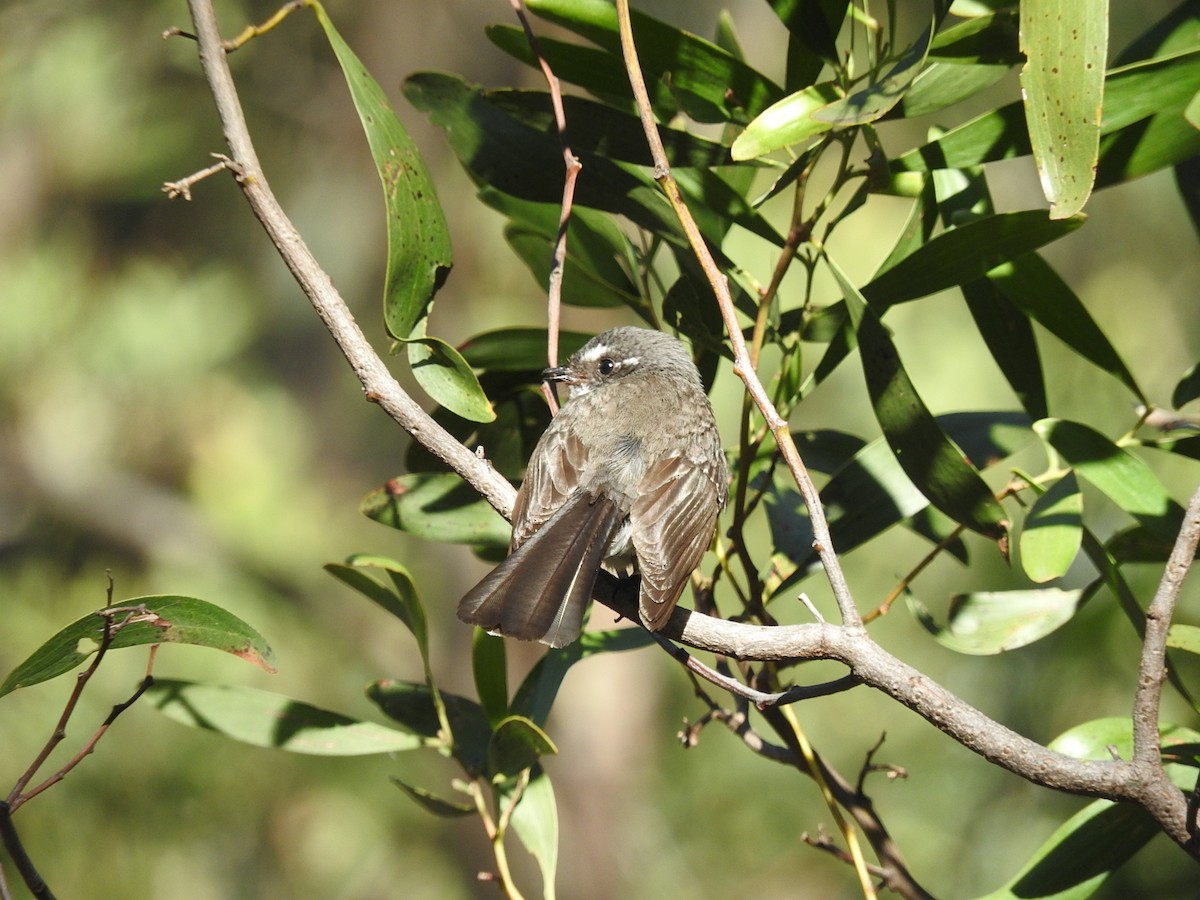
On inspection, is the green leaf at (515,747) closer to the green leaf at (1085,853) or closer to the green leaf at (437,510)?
the green leaf at (437,510)

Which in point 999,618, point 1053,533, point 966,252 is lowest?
point 999,618

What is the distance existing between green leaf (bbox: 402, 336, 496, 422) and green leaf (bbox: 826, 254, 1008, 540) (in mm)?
699

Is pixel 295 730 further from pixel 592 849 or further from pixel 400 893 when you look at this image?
pixel 592 849

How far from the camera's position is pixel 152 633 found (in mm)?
1792

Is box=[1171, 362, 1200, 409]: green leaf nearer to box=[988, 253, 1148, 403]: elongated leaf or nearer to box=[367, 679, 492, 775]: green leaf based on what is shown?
box=[988, 253, 1148, 403]: elongated leaf

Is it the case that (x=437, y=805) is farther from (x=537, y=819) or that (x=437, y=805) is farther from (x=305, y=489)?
(x=305, y=489)

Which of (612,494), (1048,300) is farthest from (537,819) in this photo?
(1048,300)

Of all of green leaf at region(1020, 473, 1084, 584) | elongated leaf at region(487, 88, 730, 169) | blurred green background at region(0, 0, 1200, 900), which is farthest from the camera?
blurred green background at region(0, 0, 1200, 900)

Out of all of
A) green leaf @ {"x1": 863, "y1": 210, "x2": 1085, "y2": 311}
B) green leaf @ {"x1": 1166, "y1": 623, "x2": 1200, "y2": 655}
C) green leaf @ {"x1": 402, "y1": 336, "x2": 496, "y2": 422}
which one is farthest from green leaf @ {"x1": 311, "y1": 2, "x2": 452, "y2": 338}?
green leaf @ {"x1": 1166, "y1": 623, "x2": 1200, "y2": 655}

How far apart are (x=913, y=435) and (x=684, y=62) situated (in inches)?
32.6

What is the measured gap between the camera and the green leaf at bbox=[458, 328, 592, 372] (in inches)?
94.5

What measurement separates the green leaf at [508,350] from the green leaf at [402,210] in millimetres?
268

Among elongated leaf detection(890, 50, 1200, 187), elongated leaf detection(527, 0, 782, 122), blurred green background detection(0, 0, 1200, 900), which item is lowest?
blurred green background detection(0, 0, 1200, 900)

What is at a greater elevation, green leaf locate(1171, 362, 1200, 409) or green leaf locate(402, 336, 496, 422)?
green leaf locate(402, 336, 496, 422)
